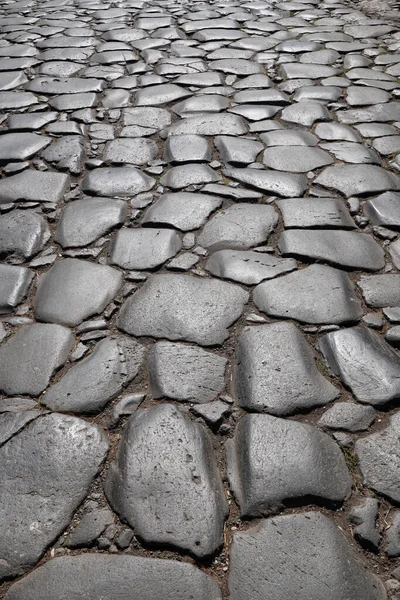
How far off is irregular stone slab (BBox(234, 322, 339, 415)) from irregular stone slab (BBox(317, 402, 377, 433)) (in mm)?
42

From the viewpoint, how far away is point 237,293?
6.70 feet

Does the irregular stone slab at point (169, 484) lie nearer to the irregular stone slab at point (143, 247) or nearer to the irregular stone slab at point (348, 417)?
the irregular stone slab at point (348, 417)

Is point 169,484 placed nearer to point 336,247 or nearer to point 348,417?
point 348,417

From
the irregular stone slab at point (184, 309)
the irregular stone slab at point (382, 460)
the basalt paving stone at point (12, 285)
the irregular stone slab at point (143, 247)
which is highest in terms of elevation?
the irregular stone slab at point (143, 247)

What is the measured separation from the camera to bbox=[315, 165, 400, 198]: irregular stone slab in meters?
2.68

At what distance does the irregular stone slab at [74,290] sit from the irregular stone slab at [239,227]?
1.46 ft

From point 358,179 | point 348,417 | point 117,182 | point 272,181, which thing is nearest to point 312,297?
point 348,417

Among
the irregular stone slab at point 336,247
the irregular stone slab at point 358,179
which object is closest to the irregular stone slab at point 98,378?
the irregular stone slab at point 336,247

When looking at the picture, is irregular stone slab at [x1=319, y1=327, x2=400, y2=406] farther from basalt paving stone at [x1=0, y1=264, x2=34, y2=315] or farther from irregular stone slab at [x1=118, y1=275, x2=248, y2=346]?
basalt paving stone at [x1=0, y1=264, x2=34, y2=315]

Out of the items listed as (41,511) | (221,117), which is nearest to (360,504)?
(41,511)

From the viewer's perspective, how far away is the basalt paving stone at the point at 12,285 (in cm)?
202

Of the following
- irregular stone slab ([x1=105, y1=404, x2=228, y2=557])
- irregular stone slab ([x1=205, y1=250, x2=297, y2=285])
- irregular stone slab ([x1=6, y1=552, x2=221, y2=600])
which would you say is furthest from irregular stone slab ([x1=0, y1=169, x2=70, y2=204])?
irregular stone slab ([x1=6, y1=552, x2=221, y2=600])

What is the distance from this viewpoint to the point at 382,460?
4.91 feet

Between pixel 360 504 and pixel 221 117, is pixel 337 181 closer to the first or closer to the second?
pixel 221 117
